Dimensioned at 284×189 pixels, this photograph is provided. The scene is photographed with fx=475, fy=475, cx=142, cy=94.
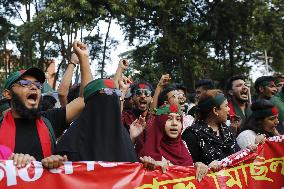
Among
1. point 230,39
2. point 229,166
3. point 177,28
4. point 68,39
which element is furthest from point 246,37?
point 229,166

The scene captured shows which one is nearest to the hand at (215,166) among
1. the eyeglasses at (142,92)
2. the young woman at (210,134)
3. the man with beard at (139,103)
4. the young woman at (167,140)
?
the young woman at (210,134)

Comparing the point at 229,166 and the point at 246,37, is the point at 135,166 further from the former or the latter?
the point at 246,37

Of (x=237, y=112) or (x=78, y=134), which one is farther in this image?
(x=237, y=112)

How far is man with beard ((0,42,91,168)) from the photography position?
3.40m

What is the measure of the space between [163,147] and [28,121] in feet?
4.06

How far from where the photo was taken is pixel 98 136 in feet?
11.0

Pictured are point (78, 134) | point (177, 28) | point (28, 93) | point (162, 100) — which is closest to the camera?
point (78, 134)

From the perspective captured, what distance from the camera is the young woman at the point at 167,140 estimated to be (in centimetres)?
411

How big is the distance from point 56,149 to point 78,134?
0.20 meters

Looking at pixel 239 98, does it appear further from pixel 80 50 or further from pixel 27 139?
pixel 27 139

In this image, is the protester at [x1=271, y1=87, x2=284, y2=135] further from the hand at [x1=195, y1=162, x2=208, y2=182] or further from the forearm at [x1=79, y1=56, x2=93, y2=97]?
the forearm at [x1=79, y1=56, x2=93, y2=97]

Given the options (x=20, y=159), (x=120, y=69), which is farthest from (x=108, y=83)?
(x=120, y=69)

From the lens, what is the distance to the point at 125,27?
2123cm

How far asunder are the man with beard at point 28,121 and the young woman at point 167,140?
82 centimetres
